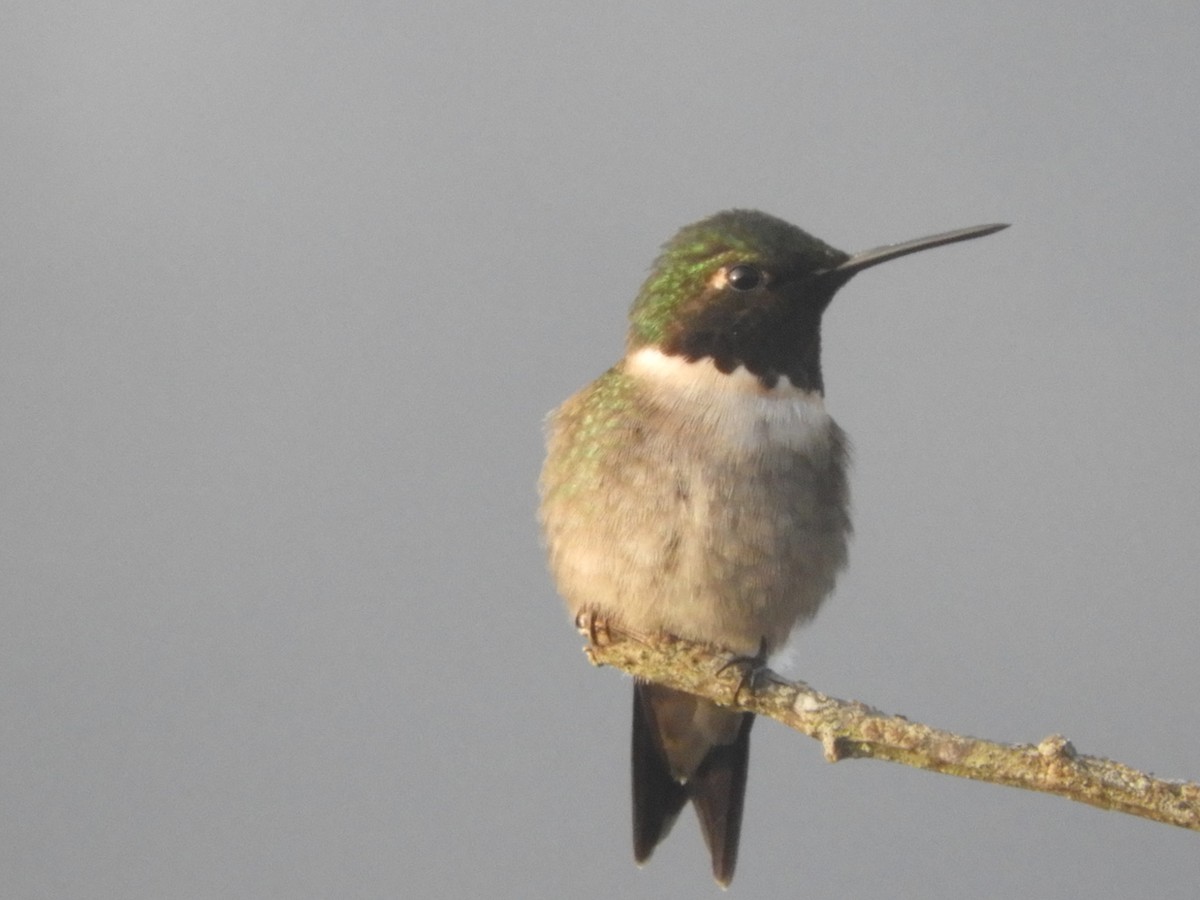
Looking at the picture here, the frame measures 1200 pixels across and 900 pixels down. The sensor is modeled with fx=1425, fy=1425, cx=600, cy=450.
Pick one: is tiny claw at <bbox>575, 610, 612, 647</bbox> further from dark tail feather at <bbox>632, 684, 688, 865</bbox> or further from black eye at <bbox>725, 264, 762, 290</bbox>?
black eye at <bbox>725, 264, 762, 290</bbox>

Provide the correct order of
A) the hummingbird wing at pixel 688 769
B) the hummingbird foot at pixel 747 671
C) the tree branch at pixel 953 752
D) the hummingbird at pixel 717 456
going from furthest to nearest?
the hummingbird wing at pixel 688 769 < the hummingbird at pixel 717 456 < the hummingbird foot at pixel 747 671 < the tree branch at pixel 953 752

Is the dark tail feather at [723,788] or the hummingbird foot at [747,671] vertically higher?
the hummingbird foot at [747,671]

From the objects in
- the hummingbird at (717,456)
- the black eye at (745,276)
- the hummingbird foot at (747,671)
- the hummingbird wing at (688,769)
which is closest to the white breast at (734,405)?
the hummingbird at (717,456)

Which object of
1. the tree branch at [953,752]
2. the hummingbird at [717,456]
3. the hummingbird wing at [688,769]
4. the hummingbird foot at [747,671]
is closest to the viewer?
the tree branch at [953,752]

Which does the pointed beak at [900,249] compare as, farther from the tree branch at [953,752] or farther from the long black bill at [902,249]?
the tree branch at [953,752]

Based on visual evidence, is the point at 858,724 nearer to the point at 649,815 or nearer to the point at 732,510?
the point at 732,510

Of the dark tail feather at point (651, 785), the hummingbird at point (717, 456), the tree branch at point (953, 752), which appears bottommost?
the dark tail feather at point (651, 785)

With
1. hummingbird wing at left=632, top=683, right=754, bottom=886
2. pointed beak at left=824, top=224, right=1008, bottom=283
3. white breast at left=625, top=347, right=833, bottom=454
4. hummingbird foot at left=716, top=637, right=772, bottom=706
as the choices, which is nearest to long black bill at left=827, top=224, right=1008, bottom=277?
pointed beak at left=824, top=224, right=1008, bottom=283
